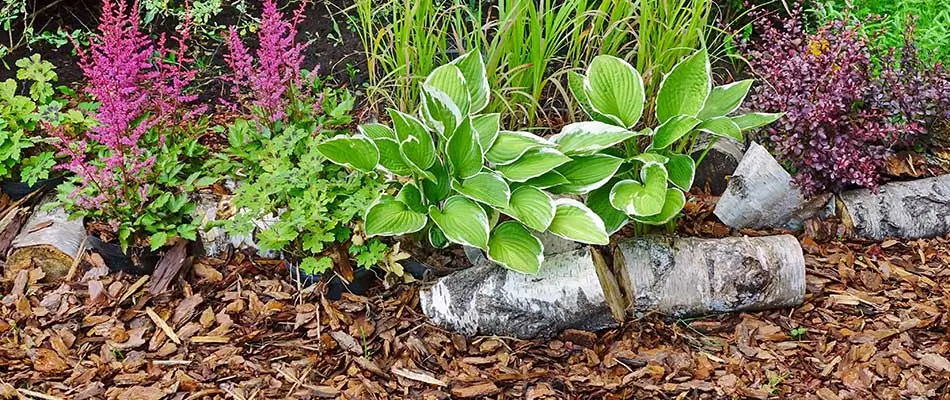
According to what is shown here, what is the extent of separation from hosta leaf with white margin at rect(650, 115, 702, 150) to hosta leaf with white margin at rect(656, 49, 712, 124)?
0.04 m

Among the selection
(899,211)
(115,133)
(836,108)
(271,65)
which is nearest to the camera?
(115,133)

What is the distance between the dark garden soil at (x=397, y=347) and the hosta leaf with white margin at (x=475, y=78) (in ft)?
2.12

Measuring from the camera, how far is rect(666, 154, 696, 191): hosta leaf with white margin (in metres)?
2.80

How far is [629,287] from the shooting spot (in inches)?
110

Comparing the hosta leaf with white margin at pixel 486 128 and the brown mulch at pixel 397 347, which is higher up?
the hosta leaf with white margin at pixel 486 128

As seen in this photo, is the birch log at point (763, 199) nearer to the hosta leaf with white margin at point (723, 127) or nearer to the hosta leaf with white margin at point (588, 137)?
the hosta leaf with white margin at point (723, 127)

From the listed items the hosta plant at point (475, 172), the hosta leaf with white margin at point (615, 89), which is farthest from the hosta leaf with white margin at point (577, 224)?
the hosta leaf with white margin at point (615, 89)

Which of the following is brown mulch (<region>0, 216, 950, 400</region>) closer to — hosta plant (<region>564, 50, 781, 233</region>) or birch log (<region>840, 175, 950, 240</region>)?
birch log (<region>840, 175, 950, 240</region>)

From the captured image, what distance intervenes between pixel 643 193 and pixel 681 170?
0.23 metres

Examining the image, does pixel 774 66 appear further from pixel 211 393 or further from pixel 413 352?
pixel 211 393

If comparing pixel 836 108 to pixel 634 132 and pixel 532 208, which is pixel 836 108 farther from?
pixel 532 208

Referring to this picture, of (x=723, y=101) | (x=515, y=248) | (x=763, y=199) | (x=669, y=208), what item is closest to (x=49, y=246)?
(x=515, y=248)

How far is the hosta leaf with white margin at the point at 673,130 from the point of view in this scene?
269cm

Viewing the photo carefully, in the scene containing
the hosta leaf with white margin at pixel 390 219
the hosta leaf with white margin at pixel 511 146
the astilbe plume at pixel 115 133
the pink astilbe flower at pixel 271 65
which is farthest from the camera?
the pink astilbe flower at pixel 271 65
